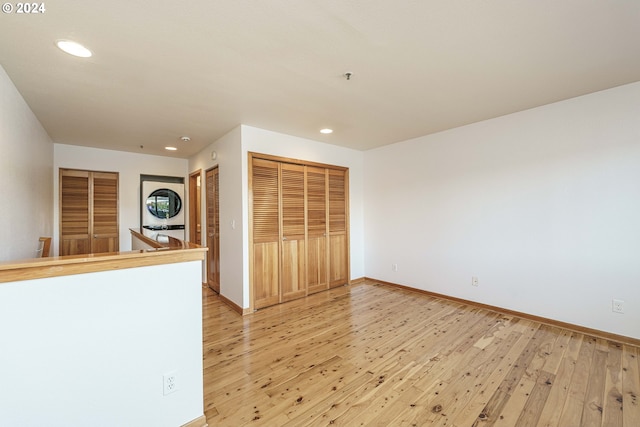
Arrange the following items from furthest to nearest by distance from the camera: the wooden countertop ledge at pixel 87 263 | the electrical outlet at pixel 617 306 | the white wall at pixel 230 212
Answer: the white wall at pixel 230 212, the electrical outlet at pixel 617 306, the wooden countertop ledge at pixel 87 263

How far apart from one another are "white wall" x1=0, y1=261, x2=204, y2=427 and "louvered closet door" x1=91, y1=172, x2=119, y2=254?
4126 millimetres

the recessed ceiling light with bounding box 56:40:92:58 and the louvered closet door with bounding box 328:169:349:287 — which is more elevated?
the recessed ceiling light with bounding box 56:40:92:58

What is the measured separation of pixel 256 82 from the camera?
2342 millimetres

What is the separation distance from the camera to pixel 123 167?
4723 mm

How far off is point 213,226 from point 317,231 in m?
1.69

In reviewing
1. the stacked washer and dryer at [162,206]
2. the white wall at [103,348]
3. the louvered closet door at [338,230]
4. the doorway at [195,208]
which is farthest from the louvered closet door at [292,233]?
the stacked washer and dryer at [162,206]

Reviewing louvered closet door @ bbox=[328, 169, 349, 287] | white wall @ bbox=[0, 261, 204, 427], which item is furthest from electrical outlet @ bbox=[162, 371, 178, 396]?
louvered closet door @ bbox=[328, 169, 349, 287]

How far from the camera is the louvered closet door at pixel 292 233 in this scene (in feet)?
12.8

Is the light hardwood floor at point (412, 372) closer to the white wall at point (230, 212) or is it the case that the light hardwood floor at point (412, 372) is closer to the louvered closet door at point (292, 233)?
the white wall at point (230, 212)

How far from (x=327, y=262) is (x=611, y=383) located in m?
3.23

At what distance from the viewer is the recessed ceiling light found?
69.1 inches

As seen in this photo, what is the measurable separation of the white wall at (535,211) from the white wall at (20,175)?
447 centimetres

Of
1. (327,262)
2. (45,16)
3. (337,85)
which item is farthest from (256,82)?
(327,262)

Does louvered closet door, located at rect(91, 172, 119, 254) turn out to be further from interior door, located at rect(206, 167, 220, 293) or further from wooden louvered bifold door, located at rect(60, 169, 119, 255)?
interior door, located at rect(206, 167, 220, 293)
